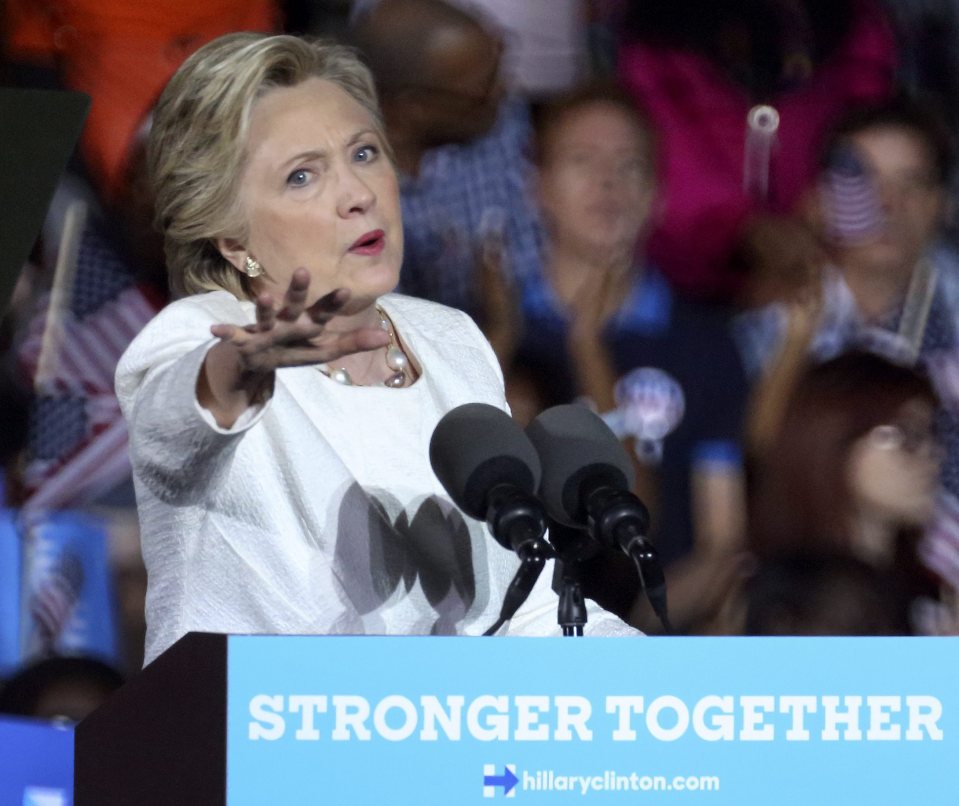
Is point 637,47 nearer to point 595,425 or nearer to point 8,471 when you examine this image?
point 8,471

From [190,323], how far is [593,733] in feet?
2.33

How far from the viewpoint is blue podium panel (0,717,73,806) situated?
1.43 metres

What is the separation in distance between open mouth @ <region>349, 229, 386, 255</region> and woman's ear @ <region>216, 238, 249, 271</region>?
14 centimetres

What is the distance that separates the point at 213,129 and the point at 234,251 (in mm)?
150

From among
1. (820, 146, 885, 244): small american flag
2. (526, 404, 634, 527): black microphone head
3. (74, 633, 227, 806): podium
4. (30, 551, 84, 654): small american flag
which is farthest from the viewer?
(820, 146, 885, 244): small american flag

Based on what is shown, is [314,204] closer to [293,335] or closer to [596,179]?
[293,335]

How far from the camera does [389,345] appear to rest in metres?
1.91

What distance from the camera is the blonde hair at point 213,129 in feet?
5.93

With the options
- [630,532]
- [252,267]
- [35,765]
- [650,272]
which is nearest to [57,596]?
[650,272]

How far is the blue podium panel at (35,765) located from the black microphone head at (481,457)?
16.8 inches

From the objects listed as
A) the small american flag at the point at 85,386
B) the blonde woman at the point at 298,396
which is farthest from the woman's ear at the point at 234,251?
the small american flag at the point at 85,386

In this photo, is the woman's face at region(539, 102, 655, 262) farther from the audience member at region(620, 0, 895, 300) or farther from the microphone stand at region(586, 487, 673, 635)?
the microphone stand at region(586, 487, 673, 635)

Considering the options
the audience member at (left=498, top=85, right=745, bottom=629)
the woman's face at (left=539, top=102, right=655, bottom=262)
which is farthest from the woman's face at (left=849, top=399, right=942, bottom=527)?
the woman's face at (left=539, top=102, right=655, bottom=262)

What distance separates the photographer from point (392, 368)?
1.89 m
